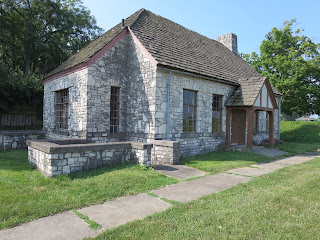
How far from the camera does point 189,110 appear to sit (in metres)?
10.8

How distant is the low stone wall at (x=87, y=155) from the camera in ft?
20.2

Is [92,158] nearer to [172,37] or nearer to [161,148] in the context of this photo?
[161,148]

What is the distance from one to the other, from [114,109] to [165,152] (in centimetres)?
347

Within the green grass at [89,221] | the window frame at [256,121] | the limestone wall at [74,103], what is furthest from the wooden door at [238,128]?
the green grass at [89,221]

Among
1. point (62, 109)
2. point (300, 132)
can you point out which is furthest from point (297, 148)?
point (62, 109)

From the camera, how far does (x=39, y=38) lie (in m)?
19.6

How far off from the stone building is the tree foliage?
899cm

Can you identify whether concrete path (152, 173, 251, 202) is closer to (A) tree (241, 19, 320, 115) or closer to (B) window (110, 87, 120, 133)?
(B) window (110, 87, 120, 133)

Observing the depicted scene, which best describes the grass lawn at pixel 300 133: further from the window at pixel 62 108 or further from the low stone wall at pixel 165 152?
the window at pixel 62 108

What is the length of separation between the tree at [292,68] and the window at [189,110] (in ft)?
49.7

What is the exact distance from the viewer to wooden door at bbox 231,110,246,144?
46.3 ft

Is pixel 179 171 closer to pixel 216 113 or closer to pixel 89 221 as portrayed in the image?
pixel 89 221

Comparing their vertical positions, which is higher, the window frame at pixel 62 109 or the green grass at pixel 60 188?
the window frame at pixel 62 109

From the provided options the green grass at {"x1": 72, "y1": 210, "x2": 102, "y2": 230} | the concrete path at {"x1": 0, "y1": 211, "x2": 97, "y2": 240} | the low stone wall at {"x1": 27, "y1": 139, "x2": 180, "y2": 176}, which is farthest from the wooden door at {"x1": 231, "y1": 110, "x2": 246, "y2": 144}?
the concrete path at {"x1": 0, "y1": 211, "x2": 97, "y2": 240}
